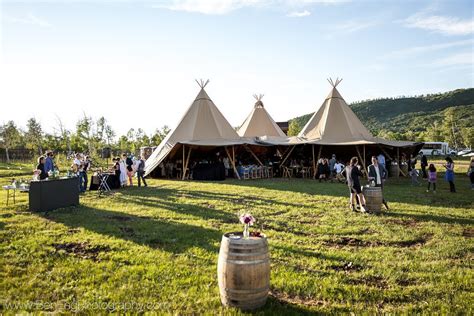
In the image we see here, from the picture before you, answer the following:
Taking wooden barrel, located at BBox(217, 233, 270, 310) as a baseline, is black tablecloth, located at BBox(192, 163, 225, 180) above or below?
above

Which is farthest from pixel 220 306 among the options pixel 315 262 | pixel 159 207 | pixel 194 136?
pixel 194 136

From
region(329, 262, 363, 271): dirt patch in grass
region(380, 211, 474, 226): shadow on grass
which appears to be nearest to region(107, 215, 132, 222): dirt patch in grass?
region(329, 262, 363, 271): dirt patch in grass

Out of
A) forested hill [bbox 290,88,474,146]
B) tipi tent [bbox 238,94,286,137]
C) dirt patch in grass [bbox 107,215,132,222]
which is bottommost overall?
dirt patch in grass [bbox 107,215,132,222]

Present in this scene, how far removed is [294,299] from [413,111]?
102 metres

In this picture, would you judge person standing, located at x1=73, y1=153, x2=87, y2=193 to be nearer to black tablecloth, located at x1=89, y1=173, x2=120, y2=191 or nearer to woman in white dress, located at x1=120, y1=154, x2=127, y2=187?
black tablecloth, located at x1=89, y1=173, x2=120, y2=191

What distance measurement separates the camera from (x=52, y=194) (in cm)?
867

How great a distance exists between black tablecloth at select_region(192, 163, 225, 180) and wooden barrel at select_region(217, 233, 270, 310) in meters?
14.1

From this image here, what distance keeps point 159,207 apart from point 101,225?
2.27 m

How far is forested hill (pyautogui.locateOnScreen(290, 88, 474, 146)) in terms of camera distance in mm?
76425

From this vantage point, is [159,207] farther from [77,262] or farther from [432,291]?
[432,291]

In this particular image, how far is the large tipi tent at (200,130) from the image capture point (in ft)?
60.3

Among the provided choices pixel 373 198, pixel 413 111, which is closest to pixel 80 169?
pixel 373 198

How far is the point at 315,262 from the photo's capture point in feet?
15.6

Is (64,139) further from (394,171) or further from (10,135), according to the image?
(394,171)
